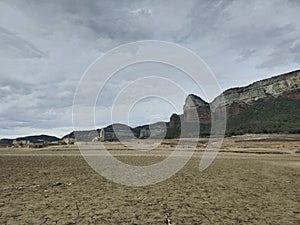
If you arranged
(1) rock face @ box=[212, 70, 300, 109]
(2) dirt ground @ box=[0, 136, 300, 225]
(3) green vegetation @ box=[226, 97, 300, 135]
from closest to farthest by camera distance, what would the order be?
(2) dirt ground @ box=[0, 136, 300, 225]
(3) green vegetation @ box=[226, 97, 300, 135]
(1) rock face @ box=[212, 70, 300, 109]

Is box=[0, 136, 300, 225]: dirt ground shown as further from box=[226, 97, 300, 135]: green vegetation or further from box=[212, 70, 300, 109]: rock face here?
box=[212, 70, 300, 109]: rock face

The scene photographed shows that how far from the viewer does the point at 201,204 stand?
1130 centimetres

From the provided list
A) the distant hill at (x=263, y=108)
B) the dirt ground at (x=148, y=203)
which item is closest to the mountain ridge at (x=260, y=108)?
the distant hill at (x=263, y=108)

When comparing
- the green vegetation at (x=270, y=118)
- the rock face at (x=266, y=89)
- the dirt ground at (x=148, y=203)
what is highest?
the rock face at (x=266, y=89)

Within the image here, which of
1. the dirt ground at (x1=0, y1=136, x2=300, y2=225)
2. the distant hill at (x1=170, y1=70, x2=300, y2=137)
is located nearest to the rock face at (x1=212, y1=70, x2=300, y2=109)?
the distant hill at (x1=170, y1=70, x2=300, y2=137)

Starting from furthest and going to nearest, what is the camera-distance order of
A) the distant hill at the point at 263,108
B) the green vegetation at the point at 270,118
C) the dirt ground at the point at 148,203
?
the distant hill at the point at 263,108
the green vegetation at the point at 270,118
the dirt ground at the point at 148,203

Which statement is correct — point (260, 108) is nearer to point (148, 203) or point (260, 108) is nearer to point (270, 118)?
point (270, 118)

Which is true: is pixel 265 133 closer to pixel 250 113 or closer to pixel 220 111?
pixel 250 113

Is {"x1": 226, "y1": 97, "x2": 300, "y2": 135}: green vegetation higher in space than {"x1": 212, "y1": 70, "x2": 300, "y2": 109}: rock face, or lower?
lower

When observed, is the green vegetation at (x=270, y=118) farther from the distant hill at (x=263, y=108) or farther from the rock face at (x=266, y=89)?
the rock face at (x=266, y=89)

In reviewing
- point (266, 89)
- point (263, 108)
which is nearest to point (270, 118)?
point (263, 108)

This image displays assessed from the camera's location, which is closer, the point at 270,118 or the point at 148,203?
the point at 148,203

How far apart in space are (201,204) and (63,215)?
5157 mm

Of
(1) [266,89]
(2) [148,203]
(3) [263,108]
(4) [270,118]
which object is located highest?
(1) [266,89]
